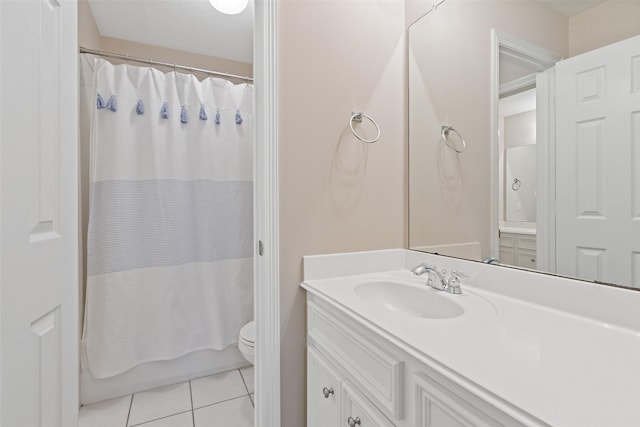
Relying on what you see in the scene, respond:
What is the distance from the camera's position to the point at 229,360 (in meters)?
2.11

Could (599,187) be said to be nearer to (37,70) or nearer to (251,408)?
(37,70)

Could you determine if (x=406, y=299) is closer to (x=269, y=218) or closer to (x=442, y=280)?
(x=442, y=280)

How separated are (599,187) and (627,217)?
97 mm

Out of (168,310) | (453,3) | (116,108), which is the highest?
(453,3)

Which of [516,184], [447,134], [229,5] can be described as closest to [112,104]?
[229,5]

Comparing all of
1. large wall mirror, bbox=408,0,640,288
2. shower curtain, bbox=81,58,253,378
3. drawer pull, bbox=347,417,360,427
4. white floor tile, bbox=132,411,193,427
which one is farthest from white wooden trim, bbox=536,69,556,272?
white floor tile, bbox=132,411,193,427

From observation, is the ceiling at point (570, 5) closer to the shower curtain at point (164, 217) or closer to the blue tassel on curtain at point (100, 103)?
the shower curtain at point (164, 217)

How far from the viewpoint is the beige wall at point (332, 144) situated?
3.84 feet

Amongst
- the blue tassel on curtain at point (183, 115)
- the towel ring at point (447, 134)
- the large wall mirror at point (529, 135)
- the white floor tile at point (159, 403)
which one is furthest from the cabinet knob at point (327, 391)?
the blue tassel on curtain at point (183, 115)

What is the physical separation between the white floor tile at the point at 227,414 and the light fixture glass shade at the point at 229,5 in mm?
2307

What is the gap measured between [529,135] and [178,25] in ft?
7.51

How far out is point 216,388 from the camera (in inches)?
74.9

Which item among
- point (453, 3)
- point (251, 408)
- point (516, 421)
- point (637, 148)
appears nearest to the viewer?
point (516, 421)

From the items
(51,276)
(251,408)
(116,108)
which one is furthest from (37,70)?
(251,408)
